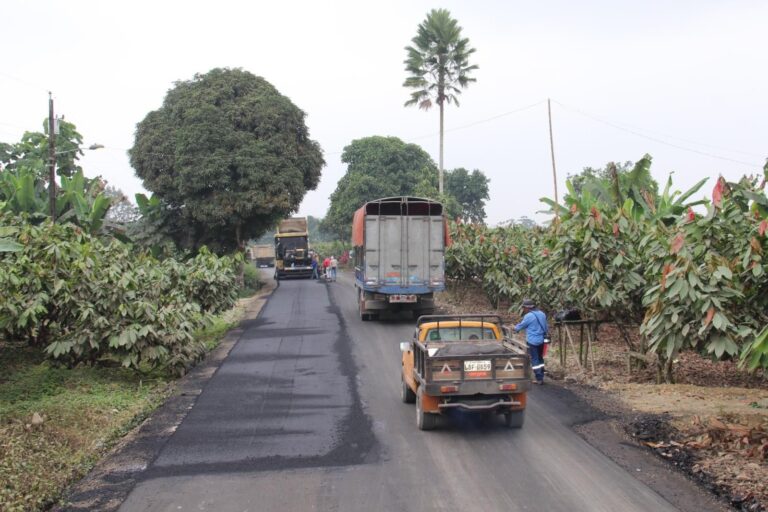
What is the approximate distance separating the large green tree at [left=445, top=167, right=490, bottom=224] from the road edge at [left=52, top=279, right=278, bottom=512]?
183 feet

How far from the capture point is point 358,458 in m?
8.34

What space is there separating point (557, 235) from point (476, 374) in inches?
225

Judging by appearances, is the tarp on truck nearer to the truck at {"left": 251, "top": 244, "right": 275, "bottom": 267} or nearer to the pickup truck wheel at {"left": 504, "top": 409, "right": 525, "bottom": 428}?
the truck at {"left": 251, "top": 244, "right": 275, "bottom": 267}

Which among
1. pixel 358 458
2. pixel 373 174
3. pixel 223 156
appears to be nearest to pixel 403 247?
pixel 358 458

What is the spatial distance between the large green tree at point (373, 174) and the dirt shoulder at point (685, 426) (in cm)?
4338

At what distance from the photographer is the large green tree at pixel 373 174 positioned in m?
57.5

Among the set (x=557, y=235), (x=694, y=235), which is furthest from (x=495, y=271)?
(x=694, y=235)

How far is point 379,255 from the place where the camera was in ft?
67.4

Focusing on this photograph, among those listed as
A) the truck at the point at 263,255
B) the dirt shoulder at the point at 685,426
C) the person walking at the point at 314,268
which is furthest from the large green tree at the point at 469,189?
the dirt shoulder at the point at 685,426

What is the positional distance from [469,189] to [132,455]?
202ft

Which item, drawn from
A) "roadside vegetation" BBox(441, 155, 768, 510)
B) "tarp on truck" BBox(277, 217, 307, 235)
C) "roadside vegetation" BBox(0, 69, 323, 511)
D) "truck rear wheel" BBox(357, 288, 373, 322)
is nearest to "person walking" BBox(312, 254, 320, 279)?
"tarp on truck" BBox(277, 217, 307, 235)

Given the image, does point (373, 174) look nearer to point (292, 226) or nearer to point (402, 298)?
point (292, 226)

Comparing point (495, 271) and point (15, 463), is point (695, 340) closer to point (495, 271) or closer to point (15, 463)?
point (15, 463)

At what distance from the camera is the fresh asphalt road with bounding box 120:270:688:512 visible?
6.93m
